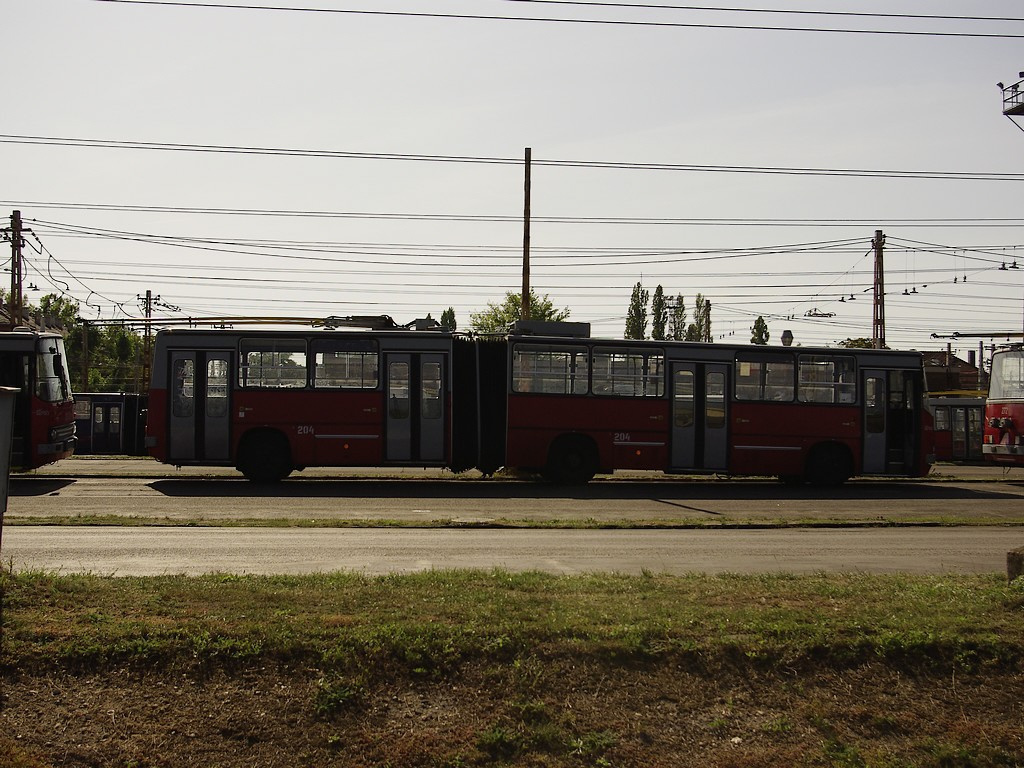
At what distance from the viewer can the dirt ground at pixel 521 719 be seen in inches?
247

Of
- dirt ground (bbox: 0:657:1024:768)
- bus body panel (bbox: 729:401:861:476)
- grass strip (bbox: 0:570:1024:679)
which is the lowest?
dirt ground (bbox: 0:657:1024:768)

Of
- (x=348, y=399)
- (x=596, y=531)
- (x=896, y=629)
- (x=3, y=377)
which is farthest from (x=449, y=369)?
(x=896, y=629)

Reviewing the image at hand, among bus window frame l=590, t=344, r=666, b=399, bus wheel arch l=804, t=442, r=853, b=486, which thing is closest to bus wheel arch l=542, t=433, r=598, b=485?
bus window frame l=590, t=344, r=666, b=399

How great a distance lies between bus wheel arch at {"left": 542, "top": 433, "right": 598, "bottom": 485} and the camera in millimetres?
23453

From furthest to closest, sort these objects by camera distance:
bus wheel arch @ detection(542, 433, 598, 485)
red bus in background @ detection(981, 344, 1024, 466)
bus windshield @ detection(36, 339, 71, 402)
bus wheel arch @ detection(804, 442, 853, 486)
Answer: red bus in background @ detection(981, 344, 1024, 466) → bus wheel arch @ detection(804, 442, 853, 486) → bus wheel arch @ detection(542, 433, 598, 485) → bus windshield @ detection(36, 339, 71, 402)

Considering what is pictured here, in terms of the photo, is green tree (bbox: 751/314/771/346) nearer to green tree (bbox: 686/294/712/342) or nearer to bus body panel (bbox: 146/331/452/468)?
green tree (bbox: 686/294/712/342)

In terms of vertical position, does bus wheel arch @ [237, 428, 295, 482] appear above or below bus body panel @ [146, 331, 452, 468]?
below

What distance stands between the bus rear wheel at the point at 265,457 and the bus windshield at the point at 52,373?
15.8 ft

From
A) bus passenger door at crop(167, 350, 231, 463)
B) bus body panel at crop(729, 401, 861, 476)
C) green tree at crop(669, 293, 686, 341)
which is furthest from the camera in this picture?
green tree at crop(669, 293, 686, 341)

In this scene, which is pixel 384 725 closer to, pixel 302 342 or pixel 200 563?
pixel 200 563

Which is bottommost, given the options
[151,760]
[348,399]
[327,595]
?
[151,760]

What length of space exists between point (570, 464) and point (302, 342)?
22.6 feet

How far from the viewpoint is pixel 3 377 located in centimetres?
2302

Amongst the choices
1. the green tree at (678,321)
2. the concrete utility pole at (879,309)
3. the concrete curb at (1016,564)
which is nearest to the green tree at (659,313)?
the green tree at (678,321)
